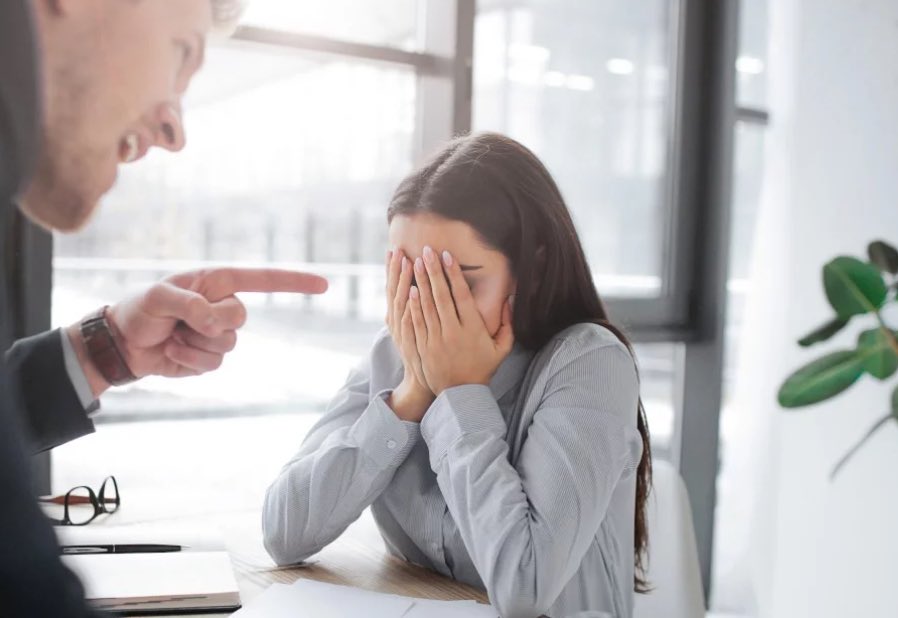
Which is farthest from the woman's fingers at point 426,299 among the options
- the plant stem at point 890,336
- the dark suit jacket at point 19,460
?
the plant stem at point 890,336

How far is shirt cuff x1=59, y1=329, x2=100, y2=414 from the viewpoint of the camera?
1108 mm

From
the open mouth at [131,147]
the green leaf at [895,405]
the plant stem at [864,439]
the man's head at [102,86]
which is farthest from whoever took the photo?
the plant stem at [864,439]

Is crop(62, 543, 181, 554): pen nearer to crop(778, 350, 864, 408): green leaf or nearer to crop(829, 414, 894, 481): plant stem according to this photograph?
crop(778, 350, 864, 408): green leaf

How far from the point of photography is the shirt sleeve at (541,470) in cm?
117

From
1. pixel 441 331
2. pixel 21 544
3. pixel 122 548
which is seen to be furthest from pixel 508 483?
pixel 21 544

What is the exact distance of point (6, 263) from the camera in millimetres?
1728

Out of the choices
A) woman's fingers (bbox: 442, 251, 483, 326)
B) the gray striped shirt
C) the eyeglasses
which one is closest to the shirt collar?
the gray striped shirt

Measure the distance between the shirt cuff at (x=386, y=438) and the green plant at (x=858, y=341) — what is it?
1.26 m

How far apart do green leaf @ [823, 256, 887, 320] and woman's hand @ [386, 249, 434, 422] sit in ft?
4.25

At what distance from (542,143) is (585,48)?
337 millimetres

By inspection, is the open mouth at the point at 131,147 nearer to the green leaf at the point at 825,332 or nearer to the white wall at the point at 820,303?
the green leaf at the point at 825,332

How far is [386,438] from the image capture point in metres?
1.33

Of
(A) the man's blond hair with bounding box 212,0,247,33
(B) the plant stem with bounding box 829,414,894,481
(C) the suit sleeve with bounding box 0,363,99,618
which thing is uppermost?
(A) the man's blond hair with bounding box 212,0,247,33

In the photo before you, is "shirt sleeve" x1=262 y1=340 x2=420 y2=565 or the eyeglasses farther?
the eyeglasses
